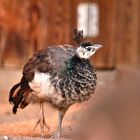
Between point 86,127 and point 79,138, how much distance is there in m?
0.03

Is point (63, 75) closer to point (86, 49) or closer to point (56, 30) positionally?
point (86, 49)

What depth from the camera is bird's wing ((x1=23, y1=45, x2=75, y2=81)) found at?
4836 millimetres

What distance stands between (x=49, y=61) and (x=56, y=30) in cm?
312

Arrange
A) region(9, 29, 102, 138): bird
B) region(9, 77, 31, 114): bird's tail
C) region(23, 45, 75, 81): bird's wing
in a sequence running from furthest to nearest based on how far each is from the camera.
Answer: region(9, 77, 31, 114): bird's tail
region(23, 45, 75, 81): bird's wing
region(9, 29, 102, 138): bird

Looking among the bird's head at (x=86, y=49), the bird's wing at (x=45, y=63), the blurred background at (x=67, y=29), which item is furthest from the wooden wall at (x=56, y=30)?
the bird's head at (x=86, y=49)

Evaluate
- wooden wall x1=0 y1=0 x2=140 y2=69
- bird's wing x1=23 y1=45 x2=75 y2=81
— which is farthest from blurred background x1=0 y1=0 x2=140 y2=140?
bird's wing x1=23 y1=45 x2=75 y2=81

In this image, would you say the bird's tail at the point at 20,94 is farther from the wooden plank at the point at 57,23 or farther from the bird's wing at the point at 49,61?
the wooden plank at the point at 57,23

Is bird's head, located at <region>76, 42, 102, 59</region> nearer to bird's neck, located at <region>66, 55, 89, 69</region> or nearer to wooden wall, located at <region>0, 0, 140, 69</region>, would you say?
bird's neck, located at <region>66, 55, 89, 69</region>

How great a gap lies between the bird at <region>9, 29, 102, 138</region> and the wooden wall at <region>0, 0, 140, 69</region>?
290 cm

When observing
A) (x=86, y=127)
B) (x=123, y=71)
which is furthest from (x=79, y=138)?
(x=123, y=71)

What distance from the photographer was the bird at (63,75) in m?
4.71

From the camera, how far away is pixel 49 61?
491cm

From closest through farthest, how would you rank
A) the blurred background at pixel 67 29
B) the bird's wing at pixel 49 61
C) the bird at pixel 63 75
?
1. the bird at pixel 63 75
2. the bird's wing at pixel 49 61
3. the blurred background at pixel 67 29

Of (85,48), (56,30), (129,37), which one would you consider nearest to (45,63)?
(85,48)
